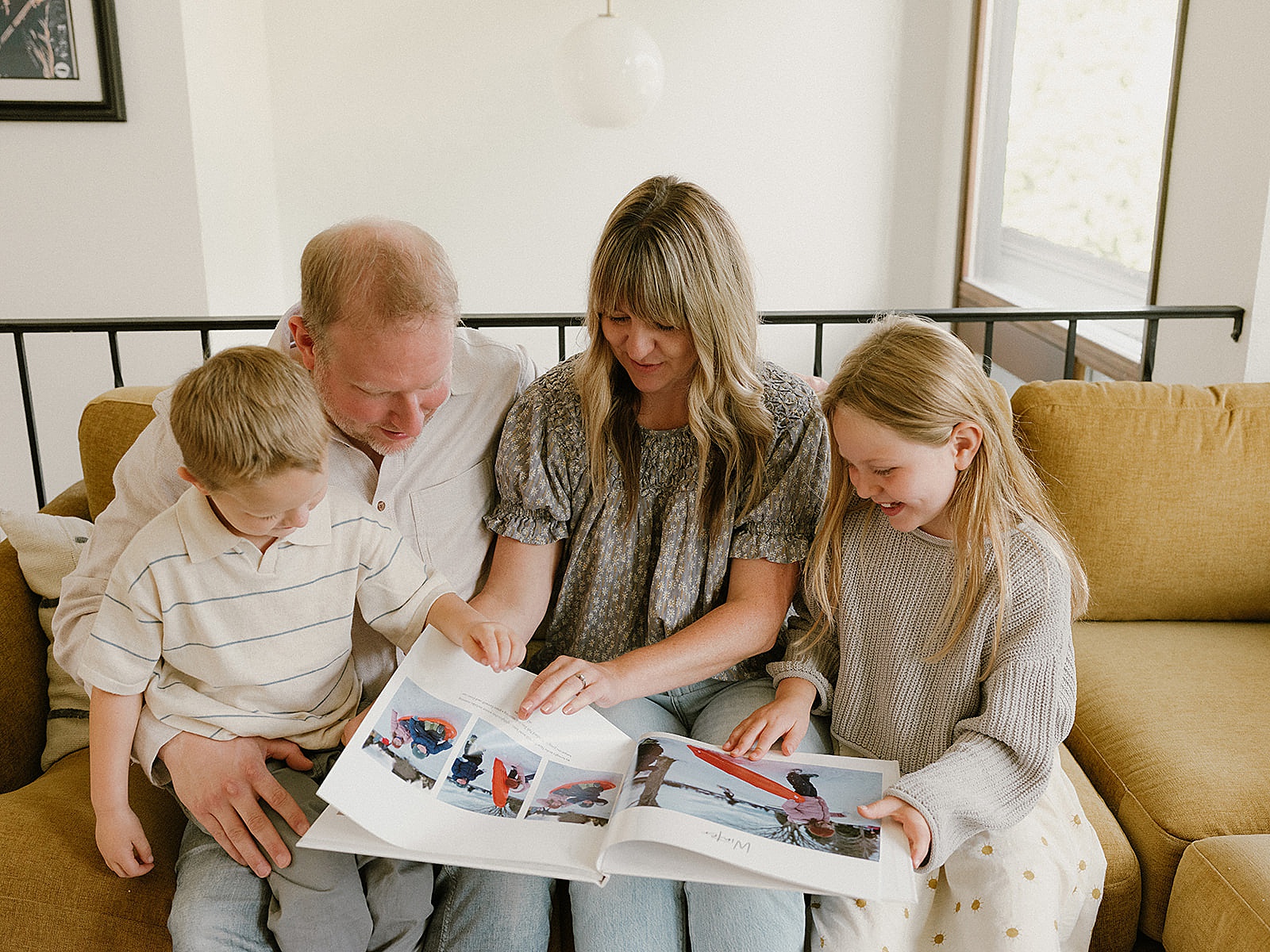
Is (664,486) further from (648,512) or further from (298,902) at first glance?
(298,902)

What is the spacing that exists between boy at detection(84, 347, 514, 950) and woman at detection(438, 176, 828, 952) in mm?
246

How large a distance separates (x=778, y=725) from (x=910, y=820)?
23 centimetres

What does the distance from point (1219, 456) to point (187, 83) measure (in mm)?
3162

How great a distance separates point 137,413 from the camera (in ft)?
5.72

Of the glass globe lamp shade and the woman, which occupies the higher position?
the glass globe lamp shade

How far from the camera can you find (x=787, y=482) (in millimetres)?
1468

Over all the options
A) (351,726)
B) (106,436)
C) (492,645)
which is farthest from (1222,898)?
(106,436)

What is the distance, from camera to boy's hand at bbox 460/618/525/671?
1.23 metres

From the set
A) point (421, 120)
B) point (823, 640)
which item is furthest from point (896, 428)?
point (421, 120)

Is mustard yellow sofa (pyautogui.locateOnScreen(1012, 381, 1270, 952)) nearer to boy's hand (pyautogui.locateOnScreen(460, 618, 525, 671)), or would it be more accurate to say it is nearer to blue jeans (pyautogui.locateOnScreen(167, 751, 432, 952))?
boy's hand (pyautogui.locateOnScreen(460, 618, 525, 671))

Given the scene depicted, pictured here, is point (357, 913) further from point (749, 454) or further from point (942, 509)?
point (942, 509)

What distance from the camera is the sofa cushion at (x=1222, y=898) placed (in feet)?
4.01

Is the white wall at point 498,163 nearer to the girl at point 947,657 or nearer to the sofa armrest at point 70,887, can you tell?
the sofa armrest at point 70,887

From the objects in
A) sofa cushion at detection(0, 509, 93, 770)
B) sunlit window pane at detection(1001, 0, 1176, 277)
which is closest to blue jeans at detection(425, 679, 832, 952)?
sofa cushion at detection(0, 509, 93, 770)
